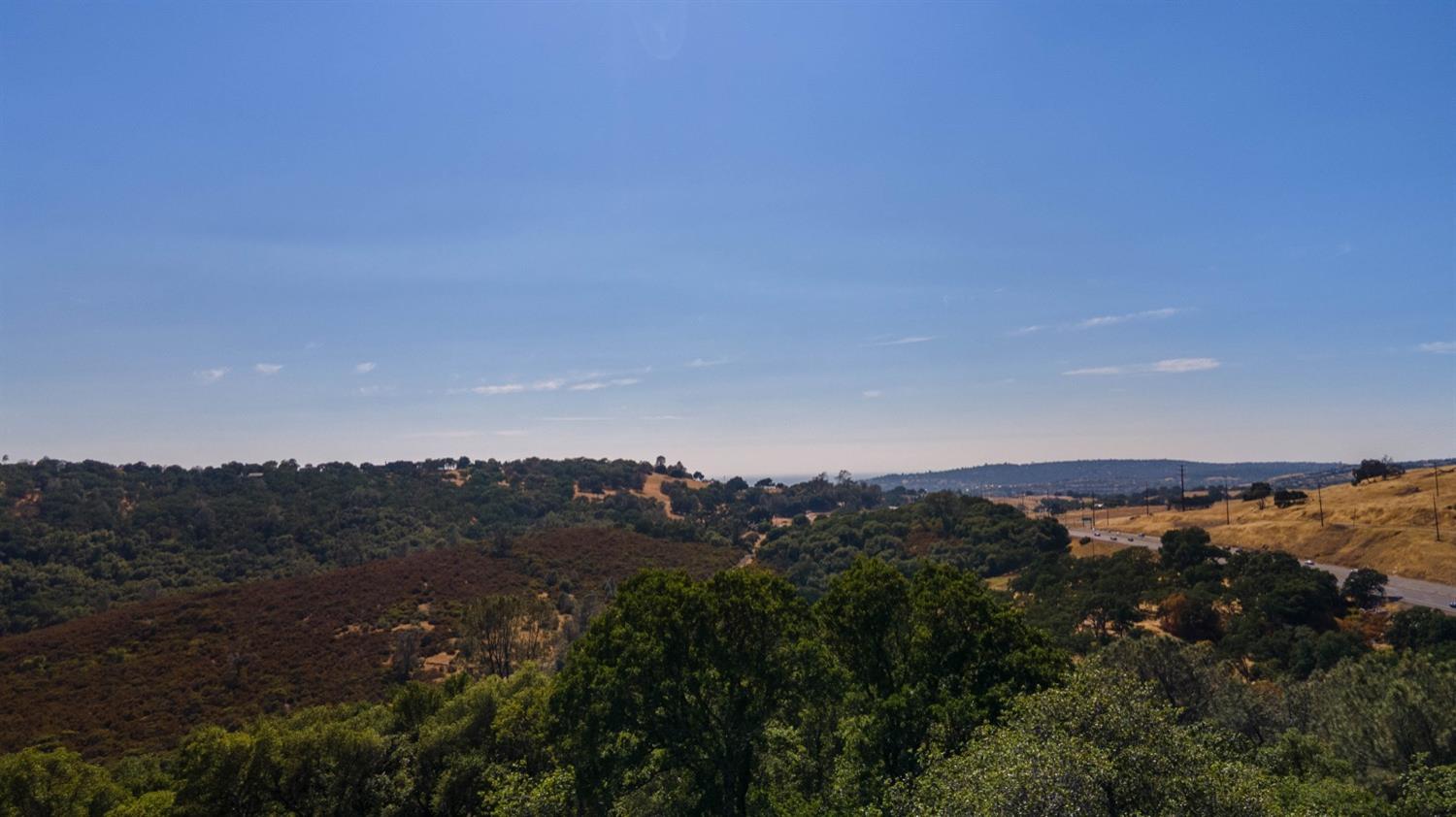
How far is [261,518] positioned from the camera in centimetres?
11788

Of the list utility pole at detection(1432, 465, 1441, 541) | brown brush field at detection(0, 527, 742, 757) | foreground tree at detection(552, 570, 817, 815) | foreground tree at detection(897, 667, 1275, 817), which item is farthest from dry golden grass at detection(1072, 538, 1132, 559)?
foreground tree at detection(897, 667, 1275, 817)

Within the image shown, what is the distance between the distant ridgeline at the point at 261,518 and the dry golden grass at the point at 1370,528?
78112 mm

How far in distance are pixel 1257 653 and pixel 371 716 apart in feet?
184

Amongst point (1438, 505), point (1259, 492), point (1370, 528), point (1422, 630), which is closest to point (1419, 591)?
point (1422, 630)

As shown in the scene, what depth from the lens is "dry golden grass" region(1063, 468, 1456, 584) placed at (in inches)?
2611

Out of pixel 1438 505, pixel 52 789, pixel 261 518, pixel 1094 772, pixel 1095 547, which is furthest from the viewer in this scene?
pixel 261 518

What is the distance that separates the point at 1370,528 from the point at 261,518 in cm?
16201

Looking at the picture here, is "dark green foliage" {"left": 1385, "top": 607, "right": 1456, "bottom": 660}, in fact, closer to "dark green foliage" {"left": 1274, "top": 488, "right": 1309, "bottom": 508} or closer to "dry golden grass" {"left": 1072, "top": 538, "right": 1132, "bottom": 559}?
"dry golden grass" {"left": 1072, "top": 538, "right": 1132, "bottom": 559}

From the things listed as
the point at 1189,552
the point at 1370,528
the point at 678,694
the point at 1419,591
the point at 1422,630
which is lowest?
the point at 1419,591

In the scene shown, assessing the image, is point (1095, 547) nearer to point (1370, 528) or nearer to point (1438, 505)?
point (1370, 528)

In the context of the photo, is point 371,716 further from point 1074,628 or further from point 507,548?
point 507,548

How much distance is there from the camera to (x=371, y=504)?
13800cm

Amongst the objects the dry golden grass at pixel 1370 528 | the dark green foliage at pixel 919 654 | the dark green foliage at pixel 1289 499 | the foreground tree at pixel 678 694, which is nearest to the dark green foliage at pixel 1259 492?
the dry golden grass at pixel 1370 528

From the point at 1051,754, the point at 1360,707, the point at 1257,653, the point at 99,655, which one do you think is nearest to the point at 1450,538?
the point at 1257,653
